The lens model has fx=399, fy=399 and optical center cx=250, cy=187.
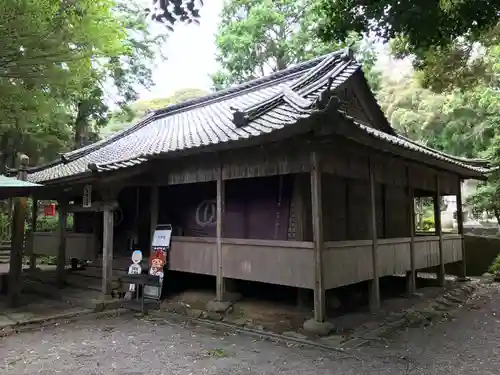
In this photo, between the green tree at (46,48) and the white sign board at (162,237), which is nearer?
the green tree at (46,48)

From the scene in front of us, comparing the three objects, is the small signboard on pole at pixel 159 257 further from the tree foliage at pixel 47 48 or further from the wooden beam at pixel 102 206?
the tree foliage at pixel 47 48

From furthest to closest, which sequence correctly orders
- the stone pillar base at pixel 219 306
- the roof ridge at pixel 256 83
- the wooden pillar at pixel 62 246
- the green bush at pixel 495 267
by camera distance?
the green bush at pixel 495 267 < the roof ridge at pixel 256 83 < the wooden pillar at pixel 62 246 < the stone pillar base at pixel 219 306

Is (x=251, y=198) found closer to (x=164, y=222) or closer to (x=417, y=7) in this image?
(x=164, y=222)

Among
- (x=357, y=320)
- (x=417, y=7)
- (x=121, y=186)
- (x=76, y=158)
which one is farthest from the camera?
(x=76, y=158)

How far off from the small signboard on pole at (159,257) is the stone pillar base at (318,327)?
3818 mm

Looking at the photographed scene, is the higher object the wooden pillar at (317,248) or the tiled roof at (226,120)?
the tiled roof at (226,120)

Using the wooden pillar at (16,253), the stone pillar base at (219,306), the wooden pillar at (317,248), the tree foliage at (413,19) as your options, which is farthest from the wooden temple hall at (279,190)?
the wooden pillar at (16,253)

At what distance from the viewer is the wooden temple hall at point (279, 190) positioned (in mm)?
6988

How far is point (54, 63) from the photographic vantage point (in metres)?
7.53

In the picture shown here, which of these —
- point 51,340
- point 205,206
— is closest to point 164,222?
point 205,206

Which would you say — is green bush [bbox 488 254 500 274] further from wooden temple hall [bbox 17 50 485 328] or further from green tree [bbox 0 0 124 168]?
green tree [bbox 0 0 124 168]

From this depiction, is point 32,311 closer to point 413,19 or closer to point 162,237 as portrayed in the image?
point 162,237

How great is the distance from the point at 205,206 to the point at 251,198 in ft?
4.99

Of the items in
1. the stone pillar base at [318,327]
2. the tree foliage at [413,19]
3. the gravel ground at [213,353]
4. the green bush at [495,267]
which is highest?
the tree foliage at [413,19]
